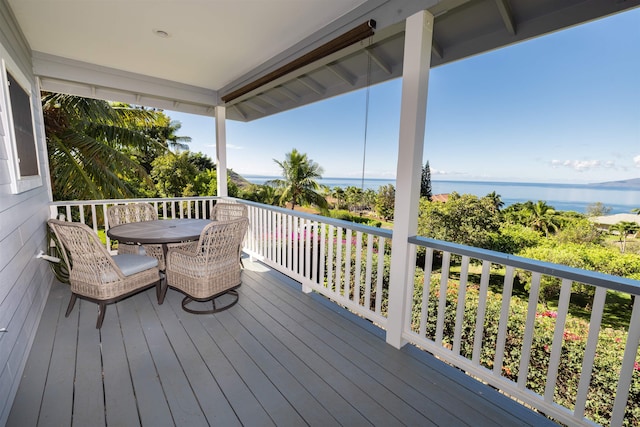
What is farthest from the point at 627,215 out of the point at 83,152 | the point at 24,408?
the point at 83,152

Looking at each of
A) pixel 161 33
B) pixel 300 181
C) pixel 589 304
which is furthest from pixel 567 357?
pixel 300 181

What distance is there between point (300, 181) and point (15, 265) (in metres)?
11.5

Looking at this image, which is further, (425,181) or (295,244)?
(425,181)

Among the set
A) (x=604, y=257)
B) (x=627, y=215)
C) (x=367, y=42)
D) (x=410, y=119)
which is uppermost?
(x=367, y=42)

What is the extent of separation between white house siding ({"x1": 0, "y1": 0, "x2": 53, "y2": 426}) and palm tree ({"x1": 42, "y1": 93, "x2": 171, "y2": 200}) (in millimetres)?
2920

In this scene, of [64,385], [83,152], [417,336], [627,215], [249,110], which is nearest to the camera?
[64,385]

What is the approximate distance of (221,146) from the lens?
16.6 ft

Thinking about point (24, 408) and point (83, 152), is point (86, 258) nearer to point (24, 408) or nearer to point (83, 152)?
point (24, 408)

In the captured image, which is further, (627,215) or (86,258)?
(627,215)

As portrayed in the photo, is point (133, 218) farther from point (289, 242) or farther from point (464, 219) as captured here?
point (464, 219)

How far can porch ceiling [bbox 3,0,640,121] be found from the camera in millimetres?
1998

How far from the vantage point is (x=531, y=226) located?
752cm

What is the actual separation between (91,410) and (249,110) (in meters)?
4.96

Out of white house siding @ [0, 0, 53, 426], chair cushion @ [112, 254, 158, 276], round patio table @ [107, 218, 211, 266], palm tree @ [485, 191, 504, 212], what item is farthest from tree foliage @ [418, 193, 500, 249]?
white house siding @ [0, 0, 53, 426]
